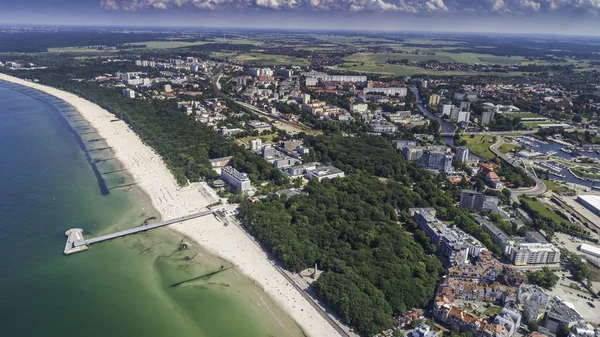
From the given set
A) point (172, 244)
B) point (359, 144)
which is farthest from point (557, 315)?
point (359, 144)

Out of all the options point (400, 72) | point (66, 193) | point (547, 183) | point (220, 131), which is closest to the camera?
point (66, 193)

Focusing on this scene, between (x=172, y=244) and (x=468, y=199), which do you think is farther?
(x=468, y=199)

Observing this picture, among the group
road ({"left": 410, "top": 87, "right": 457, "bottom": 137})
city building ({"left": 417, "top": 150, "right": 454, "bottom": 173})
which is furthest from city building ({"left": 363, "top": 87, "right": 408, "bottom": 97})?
city building ({"left": 417, "top": 150, "right": 454, "bottom": 173})

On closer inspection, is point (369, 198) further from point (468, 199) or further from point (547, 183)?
point (547, 183)

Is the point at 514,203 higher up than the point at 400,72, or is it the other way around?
the point at 400,72

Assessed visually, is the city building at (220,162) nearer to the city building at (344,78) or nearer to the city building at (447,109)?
the city building at (447,109)

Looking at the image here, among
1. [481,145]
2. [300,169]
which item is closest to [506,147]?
[481,145]

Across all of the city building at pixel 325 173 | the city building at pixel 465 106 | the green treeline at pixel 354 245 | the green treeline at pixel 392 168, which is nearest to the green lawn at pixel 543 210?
the green treeline at pixel 392 168
